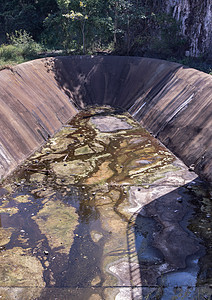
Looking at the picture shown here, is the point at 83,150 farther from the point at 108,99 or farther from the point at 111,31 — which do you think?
the point at 111,31

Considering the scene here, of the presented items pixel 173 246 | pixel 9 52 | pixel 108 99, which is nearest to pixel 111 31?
A: pixel 108 99

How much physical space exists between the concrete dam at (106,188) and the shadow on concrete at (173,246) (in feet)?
0.07

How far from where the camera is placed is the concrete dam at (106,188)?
5.38 metres

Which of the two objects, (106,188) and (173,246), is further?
(106,188)

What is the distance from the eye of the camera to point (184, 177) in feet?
27.8

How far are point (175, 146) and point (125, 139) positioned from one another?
6.43 ft

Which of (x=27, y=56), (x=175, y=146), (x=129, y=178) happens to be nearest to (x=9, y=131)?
(x=129, y=178)

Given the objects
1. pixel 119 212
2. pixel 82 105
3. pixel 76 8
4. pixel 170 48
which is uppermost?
pixel 76 8

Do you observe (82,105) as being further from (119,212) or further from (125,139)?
(119,212)

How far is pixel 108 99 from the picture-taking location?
15961 mm

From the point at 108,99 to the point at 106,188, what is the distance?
28.4ft

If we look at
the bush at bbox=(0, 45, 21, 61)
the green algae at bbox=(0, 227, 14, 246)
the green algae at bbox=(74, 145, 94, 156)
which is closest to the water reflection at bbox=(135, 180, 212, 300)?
the green algae at bbox=(0, 227, 14, 246)

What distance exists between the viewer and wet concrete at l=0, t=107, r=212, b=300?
5203 mm

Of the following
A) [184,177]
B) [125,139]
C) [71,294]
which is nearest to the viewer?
[71,294]
